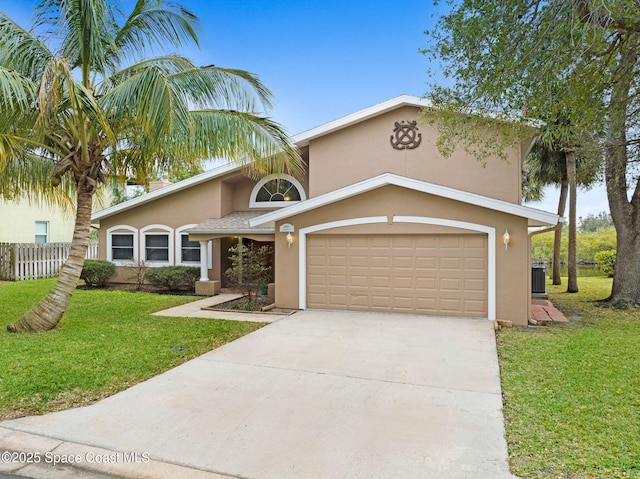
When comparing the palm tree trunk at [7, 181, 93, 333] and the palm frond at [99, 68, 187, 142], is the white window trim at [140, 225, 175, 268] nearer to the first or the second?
the palm tree trunk at [7, 181, 93, 333]

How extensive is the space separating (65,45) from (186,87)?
2.45 metres

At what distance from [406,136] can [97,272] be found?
12.4 m

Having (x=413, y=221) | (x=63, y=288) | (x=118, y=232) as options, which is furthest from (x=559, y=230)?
(x=118, y=232)

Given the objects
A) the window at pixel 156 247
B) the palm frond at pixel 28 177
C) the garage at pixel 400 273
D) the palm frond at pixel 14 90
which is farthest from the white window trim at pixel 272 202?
the palm frond at pixel 14 90

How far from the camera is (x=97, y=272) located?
50.5ft

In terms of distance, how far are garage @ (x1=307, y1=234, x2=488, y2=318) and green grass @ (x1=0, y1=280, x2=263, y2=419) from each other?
2.73 metres

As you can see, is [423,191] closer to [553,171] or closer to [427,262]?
[427,262]

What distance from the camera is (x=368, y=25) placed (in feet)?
43.7

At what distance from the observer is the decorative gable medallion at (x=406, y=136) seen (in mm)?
12477

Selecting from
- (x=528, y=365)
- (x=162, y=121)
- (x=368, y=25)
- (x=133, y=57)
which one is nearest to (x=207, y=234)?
(x=133, y=57)

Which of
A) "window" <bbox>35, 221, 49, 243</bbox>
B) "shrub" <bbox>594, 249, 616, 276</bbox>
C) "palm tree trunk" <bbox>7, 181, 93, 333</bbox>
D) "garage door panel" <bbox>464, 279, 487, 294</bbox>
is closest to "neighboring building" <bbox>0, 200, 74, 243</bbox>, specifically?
"window" <bbox>35, 221, 49, 243</bbox>

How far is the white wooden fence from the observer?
57.1ft

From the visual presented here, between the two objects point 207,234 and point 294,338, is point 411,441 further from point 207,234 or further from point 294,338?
point 207,234

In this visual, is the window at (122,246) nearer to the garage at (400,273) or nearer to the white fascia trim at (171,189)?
the white fascia trim at (171,189)
